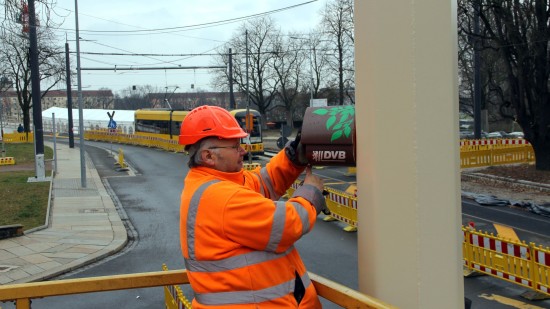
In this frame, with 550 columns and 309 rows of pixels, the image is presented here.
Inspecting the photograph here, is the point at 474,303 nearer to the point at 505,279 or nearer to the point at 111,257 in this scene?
the point at 505,279

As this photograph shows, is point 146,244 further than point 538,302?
Yes

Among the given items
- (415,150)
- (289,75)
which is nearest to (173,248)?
(415,150)

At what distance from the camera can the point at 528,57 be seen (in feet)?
68.4

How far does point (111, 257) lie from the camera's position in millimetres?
11328

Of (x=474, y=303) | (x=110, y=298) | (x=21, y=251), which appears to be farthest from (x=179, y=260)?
(x=474, y=303)

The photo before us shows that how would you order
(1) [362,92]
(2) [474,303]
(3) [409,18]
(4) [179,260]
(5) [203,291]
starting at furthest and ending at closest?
(4) [179,260] < (2) [474,303] < (5) [203,291] < (1) [362,92] < (3) [409,18]

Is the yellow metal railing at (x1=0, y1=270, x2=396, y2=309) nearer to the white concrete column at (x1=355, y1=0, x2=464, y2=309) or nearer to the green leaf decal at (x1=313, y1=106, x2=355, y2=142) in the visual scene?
the green leaf decal at (x1=313, y1=106, x2=355, y2=142)

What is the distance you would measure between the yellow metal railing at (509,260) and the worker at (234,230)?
643cm

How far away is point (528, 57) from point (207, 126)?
837 inches

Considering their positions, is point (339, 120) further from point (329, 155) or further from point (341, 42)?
point (341, 42)

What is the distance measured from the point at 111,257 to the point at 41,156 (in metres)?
11.4

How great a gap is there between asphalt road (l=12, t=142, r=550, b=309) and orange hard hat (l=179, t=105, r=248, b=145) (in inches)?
236

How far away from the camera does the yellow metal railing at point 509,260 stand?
7613 millimetres

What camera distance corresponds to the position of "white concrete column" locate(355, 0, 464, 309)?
174 centimetres
